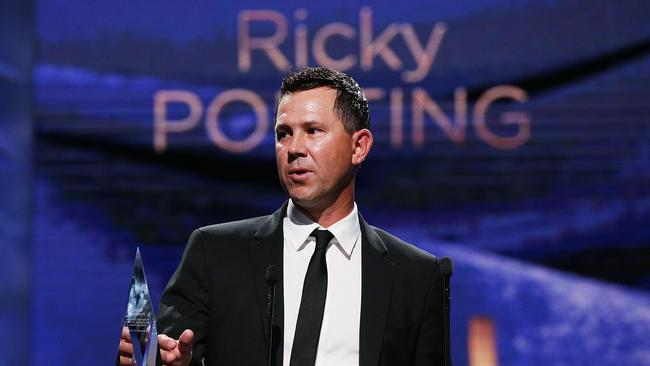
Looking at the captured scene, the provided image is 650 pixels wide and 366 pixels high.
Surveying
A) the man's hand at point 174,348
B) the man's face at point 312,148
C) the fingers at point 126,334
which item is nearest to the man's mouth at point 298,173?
the man's face at point 312,148

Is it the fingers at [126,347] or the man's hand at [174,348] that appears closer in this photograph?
the fingers at [126,347]

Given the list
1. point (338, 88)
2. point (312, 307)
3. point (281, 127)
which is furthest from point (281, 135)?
point (312, 307)

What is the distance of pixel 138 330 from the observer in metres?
1.93

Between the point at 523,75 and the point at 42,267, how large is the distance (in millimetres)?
2533

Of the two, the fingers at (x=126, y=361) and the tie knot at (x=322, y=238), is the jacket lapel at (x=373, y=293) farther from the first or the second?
the fingers at (x=126, y=361)

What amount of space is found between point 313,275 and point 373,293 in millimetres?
148

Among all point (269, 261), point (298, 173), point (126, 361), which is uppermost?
point (298, 173)

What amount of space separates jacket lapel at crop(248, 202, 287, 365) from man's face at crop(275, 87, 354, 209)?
0.11 m

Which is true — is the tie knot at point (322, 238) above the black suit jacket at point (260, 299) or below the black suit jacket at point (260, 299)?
above

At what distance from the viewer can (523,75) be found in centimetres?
525

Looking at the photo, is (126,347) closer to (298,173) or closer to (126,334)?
(126,334)

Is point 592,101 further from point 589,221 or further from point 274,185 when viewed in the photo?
point 274,185

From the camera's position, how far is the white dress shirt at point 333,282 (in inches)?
92.4

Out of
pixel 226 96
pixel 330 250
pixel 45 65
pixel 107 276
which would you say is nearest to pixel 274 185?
pixel 226 96
